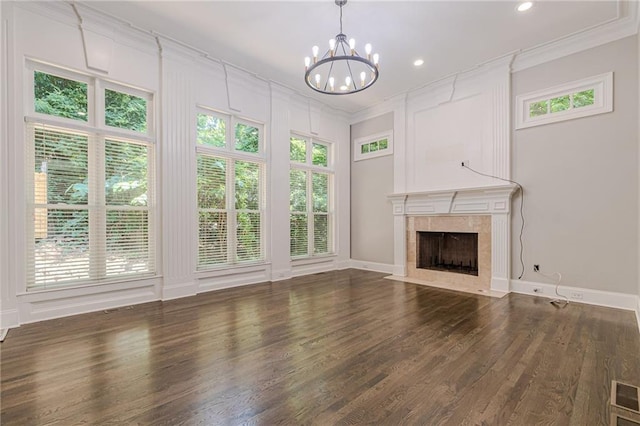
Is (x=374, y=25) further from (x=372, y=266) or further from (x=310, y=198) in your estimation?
(x=372, y=266)

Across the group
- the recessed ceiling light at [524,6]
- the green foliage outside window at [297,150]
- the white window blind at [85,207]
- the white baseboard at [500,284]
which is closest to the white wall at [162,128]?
the white window blind at [85,207]

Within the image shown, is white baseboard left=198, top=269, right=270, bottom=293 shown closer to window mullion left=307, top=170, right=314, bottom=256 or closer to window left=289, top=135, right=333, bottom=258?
window left=289, top=135, right=333, bottom=258

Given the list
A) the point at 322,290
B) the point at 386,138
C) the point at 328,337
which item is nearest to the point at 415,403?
the point at 328,337

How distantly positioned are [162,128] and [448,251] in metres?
→ 5.51

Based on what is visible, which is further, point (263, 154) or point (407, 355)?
point (263, 154)

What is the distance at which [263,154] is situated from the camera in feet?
18.7

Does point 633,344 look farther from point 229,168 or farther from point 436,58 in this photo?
point 229,168

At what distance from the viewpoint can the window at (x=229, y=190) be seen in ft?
16.2

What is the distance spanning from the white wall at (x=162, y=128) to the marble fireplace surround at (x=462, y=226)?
1.95 meters

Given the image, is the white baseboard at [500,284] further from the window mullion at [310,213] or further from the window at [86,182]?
the window at [86,182]

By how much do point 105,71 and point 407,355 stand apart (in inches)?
193

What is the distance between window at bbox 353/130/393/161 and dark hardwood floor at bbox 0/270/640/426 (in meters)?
3.83

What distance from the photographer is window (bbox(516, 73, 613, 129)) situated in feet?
13.4

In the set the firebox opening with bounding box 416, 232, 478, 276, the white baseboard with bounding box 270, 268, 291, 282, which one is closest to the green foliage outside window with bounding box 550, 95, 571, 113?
the firebox opening with bounding box 416, 232, 478, 276
